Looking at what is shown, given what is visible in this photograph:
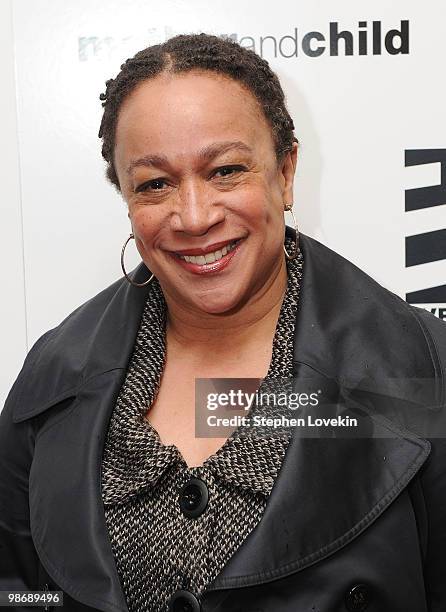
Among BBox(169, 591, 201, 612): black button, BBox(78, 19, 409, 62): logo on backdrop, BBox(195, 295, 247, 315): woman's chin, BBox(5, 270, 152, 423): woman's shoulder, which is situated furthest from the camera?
BBox(78, 19, 409, 62): logo on backdrop

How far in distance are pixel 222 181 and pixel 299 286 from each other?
228 mm

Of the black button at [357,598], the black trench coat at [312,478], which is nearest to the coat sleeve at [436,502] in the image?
the black trench coat at [312,478]

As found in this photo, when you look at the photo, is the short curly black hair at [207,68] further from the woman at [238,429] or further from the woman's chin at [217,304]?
the woman's chin at [217,304]

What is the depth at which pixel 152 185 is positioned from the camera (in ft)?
3.95

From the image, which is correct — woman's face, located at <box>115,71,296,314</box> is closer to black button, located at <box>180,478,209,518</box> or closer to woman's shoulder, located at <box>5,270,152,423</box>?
woman's shoulder, located at <box>5,270,152,423</box>

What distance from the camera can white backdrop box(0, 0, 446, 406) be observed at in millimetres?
1655

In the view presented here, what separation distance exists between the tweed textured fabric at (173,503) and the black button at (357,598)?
16 cm

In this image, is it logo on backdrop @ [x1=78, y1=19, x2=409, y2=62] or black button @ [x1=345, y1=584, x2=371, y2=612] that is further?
logo on backdrop @ [x1=78, y1=19, x2=409, y2=62]

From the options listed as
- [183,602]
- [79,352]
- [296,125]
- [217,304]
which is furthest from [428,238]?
[183,602]

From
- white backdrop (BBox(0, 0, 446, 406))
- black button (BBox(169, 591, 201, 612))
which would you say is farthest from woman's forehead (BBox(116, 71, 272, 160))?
black button (BBox(169, 591, 201, 612))

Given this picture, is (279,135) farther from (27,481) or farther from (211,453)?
(27,481)

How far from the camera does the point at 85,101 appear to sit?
1753 mm

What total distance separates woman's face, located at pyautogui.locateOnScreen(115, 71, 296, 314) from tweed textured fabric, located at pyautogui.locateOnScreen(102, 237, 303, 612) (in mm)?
138

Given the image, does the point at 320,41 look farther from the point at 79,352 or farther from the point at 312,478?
the point at 312,478
